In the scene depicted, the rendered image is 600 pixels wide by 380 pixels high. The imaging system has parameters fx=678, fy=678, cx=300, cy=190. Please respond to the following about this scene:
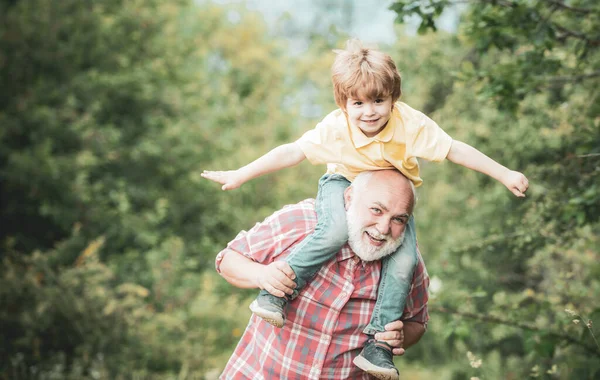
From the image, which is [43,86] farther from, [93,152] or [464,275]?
[464,275]

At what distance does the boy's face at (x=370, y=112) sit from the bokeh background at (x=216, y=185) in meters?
1.03

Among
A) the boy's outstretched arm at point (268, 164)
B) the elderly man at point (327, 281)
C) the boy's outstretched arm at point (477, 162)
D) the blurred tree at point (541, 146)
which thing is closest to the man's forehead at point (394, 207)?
the elderly man at point (327, 281)

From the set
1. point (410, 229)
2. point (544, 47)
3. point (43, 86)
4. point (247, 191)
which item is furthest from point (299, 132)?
point (410, 229)

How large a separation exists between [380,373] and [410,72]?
163 inches

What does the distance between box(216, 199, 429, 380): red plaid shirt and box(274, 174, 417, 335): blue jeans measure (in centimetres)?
6

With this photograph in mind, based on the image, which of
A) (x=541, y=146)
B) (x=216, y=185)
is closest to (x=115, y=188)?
(x=216, y=185)

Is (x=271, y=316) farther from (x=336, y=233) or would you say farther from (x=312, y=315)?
(x=336, y=233)

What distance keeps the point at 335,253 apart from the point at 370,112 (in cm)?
50

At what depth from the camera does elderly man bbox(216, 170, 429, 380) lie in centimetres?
231

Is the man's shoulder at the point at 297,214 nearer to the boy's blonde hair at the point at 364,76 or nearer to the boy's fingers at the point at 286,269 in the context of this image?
the boy's fingers at the point at 286,269

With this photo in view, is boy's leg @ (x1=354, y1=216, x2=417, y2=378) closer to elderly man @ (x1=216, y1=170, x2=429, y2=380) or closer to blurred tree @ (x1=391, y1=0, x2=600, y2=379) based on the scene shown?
elderly man @ (x1=216, y1=170, x2=429, y2=380)

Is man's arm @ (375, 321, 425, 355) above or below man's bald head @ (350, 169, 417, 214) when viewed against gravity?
below

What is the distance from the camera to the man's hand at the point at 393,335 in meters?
2.32

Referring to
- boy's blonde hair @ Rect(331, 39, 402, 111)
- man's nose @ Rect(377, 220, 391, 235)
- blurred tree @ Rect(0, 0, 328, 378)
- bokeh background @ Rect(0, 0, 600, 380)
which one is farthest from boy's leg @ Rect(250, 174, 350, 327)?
blurred tree @ Rect(0, 0, 328, 378)
